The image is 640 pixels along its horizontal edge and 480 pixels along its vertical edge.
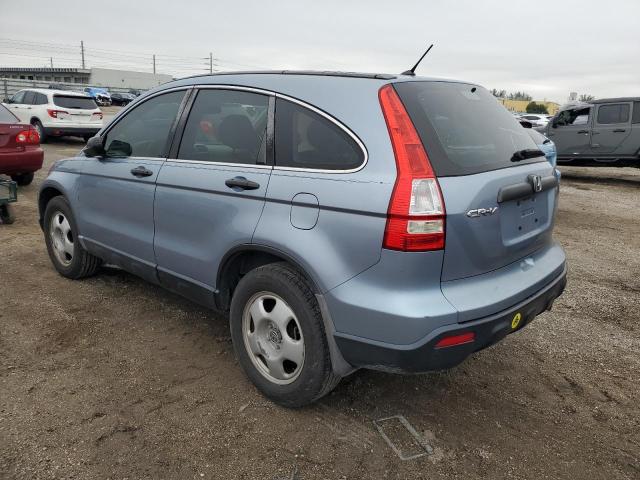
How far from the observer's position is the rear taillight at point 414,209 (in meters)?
2.17

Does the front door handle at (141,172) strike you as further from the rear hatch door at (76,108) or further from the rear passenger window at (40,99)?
the rear passenger window at (40,99)

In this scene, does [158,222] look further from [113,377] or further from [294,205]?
[294,205]

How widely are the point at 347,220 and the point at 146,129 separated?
209cm

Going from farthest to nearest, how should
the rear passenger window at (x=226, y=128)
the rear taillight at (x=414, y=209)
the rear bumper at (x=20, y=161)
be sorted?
1. the rear bumper at (x=20, y=161)
2. the rear passenger window at (x=226, y=128)
3. the rear taillight at (x=414, y=209)

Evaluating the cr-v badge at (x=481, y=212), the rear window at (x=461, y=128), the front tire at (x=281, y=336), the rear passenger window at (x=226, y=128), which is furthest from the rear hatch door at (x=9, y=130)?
the cr-v badge at (x=481, y=212)

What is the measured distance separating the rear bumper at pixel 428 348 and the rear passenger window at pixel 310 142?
→ 0.83m

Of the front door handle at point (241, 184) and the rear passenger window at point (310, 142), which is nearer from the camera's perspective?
the rear passenger window at point (310, 142)

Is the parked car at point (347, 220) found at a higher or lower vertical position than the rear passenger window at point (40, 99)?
lower

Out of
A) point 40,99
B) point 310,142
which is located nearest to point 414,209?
point 310,142

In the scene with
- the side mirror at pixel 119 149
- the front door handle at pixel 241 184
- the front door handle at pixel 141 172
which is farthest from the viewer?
the side mirror at pixel 119 149

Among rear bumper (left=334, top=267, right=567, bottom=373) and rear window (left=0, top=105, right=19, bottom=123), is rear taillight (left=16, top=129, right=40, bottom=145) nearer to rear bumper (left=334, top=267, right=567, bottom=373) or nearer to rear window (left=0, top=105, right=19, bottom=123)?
rear window (left=0, top=105, right=19, bottom=123)

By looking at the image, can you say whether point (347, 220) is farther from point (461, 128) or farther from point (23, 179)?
point (23, 179)

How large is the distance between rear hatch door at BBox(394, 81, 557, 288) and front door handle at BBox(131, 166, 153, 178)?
6.04ft

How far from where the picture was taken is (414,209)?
7.12 feet
